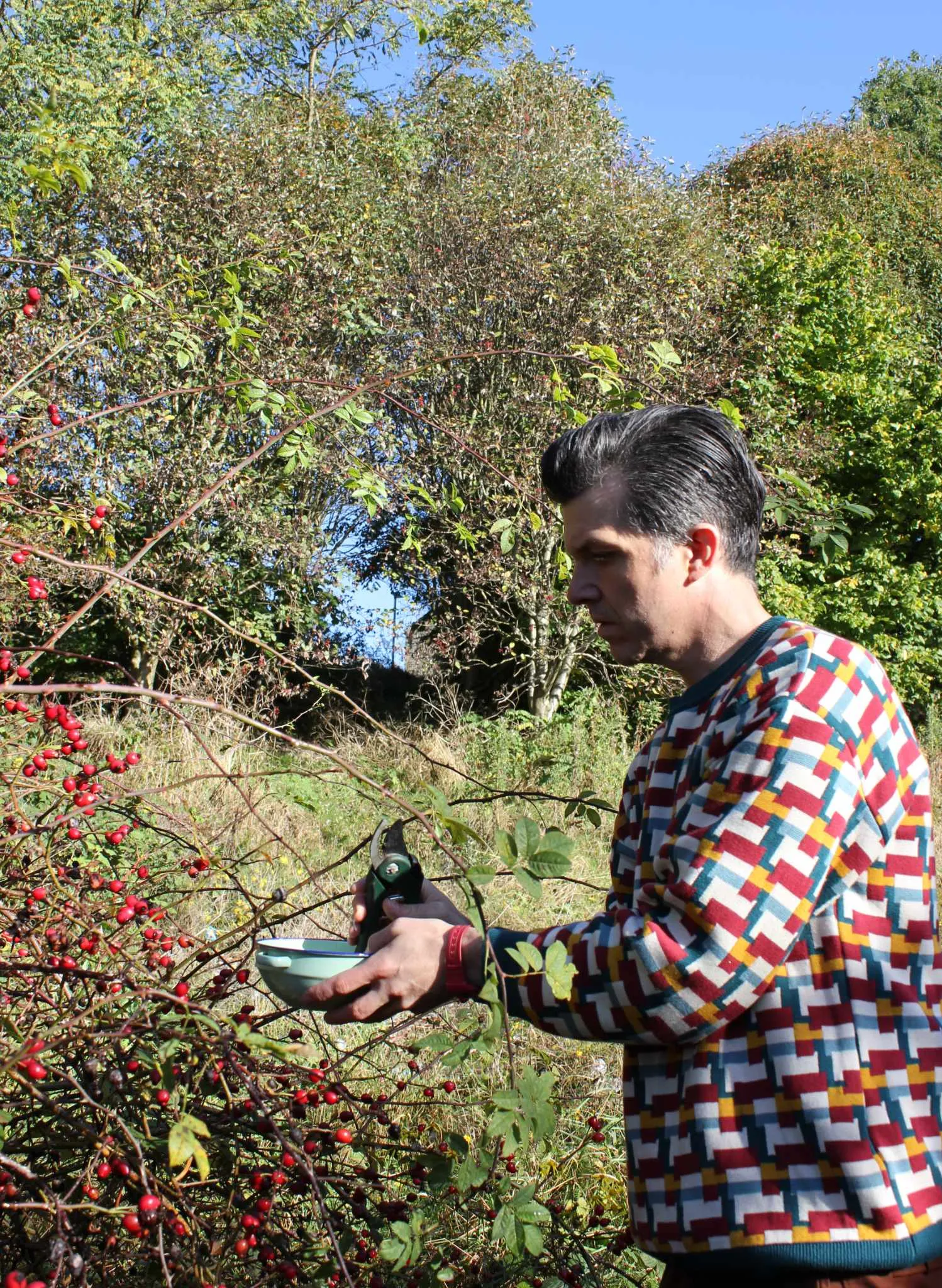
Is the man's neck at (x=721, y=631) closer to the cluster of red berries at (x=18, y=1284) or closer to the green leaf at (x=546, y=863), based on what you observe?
the green leaf at (x=546, y=863)

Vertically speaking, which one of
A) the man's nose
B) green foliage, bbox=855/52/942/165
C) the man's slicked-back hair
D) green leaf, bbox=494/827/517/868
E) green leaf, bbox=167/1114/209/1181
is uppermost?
green foliage, bbox=855/52/942/165

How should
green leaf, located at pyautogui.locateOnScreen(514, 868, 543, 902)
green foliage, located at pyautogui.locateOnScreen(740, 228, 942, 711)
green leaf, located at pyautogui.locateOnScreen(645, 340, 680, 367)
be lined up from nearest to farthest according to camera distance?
1. green leaf, located at pyautogui.locateOnScreen(514, 868, 543, 902)
2. green leaf, located at pyautogui.locateOnScreen(645, 340, 680, 367)
3. green foliage, located at pyautogui.locateOnScreen(740, 228, 942, 711)

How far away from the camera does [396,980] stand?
4.11ft

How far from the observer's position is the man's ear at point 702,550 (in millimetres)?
1364

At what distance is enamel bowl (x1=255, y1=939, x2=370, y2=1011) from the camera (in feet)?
4.33

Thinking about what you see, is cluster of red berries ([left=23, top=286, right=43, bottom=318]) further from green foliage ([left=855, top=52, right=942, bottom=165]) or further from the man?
green foliage ([left=855, top=52, right=942, bottom=165])

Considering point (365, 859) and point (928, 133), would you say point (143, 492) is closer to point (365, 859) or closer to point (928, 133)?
point (365, 859)

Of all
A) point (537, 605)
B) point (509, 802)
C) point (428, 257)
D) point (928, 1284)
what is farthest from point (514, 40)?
point (928, 1284)

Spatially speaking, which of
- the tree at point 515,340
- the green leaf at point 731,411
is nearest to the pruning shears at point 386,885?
the green leaf at point 731,411

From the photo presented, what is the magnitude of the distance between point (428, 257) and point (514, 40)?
21.5 ft

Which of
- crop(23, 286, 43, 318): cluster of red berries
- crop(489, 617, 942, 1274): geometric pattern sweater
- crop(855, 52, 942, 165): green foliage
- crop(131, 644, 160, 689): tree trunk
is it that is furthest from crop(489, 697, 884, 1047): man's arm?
crop(855, 52, 942, 165): green foliage

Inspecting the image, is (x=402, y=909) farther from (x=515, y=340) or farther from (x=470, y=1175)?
(x=515, y=340)

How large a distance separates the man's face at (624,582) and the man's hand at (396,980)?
0.40 m

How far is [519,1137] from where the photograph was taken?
124 centimetres
